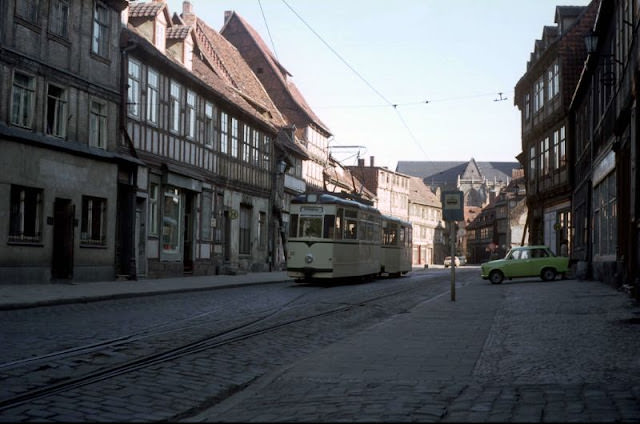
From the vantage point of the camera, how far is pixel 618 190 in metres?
20.5

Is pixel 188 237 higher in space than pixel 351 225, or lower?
lower

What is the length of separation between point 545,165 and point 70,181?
86.2 ft

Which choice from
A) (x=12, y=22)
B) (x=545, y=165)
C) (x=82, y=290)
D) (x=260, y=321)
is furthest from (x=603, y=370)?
(x=545, y=165)

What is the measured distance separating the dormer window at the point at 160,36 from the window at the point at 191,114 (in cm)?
200

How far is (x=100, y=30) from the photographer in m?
24.1

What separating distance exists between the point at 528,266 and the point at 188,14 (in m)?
21.6

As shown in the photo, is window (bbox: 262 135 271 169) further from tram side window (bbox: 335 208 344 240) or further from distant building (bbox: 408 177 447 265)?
distant building (bbox: 408 177 447 265)

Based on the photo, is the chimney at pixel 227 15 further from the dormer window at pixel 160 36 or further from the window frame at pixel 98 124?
the window frame at pixel 98 124

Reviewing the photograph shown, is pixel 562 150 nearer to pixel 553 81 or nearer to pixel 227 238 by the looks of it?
pixel 553 81

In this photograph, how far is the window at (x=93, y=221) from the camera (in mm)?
23250

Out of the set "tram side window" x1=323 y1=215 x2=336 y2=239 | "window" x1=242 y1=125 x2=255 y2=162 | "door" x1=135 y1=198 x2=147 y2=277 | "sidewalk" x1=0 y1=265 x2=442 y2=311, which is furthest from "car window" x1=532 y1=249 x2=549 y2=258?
"door" x1=135 y1=198 x2=147 y2=277

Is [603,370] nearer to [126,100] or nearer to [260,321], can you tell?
[260,321]

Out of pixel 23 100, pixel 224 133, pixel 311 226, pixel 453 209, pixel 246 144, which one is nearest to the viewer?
pixel 453 209

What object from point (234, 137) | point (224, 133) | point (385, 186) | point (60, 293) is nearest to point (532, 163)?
point (234, 137)
